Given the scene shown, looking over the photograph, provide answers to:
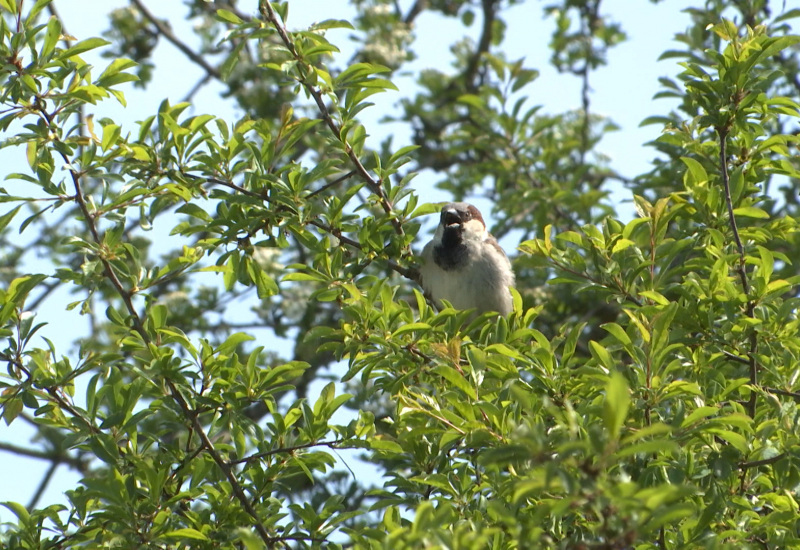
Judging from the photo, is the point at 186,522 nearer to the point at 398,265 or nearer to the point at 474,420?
the point at 474,420

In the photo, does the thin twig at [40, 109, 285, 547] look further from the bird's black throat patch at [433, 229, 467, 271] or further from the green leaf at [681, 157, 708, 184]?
the bird's black throat patch at [433, 229, 467, 271]

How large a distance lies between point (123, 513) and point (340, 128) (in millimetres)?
1459

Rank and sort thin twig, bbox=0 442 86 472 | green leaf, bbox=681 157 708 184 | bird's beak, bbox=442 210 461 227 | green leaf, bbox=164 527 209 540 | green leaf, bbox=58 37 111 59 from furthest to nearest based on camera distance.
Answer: thin twig, bbox=0 442 86 472 < bird's beak, bbox=442 210 461 227 < green leaf, bbox=681 157 708 184 < green leaf, bbox=58 37 111 59 < green leaf, bbox=164 527 209 540

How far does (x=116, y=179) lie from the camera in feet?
10.6

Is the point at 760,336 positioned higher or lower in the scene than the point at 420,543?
higher

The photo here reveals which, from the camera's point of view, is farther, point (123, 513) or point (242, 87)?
point (242, 87)

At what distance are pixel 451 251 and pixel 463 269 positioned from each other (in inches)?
4.8

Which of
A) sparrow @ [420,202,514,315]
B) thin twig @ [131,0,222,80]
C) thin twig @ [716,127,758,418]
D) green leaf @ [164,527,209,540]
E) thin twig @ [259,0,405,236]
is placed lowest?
green leaf @ [164,527,209,540]

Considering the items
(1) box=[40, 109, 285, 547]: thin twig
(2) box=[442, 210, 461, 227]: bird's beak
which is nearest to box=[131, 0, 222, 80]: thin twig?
(2) box=[442, 210, 461, 227]: bird's beak

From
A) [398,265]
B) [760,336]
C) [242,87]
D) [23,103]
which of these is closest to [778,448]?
[760,336]

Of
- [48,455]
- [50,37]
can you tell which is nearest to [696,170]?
[50,37]

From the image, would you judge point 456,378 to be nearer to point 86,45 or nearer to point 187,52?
point 86,45

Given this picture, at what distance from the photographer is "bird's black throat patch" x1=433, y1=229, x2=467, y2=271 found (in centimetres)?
553

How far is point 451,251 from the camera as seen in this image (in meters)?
5.55
